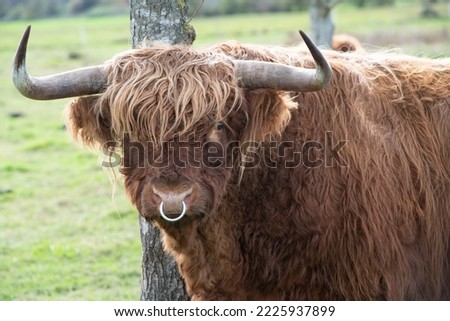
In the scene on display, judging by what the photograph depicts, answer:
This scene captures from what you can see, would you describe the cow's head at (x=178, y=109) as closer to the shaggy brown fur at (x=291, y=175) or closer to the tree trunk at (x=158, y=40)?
the shaggy brown fur at (x=291, y=175)

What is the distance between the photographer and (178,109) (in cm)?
406

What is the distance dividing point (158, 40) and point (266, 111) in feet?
4.04

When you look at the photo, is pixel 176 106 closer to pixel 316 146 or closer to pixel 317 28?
pixel 316 146

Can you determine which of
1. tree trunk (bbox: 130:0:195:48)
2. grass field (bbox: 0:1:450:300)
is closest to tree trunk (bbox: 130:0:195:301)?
tree trunk (bbox: 130:0:195:48)

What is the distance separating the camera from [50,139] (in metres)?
13.0

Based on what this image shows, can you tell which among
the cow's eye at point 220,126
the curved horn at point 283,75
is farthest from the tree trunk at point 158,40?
the cow's eye at point 220,126

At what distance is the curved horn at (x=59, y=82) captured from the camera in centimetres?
407

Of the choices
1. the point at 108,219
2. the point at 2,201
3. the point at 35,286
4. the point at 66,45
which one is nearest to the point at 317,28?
the point at 108,219

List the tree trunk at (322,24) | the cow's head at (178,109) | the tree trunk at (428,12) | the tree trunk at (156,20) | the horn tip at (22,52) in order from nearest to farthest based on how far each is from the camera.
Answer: the horn tip at (22,52) < the cow's head at (178,109) < the tree trunk at (156,20) < the tree trunk at (322,24) < the tree trunk at (428,12)

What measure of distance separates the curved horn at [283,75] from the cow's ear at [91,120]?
82 cm

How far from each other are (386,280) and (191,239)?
1.23m

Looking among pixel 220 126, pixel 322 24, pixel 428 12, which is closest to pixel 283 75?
pixel 220 126
